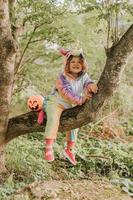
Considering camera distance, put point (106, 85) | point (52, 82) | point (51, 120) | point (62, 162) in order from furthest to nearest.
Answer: point (52, 82) < point (62, 162) < point (51, 120) < point (106, 85)

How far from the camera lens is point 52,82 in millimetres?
8250

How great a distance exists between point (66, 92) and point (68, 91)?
0.02m

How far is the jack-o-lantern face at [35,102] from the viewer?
4.12 meters

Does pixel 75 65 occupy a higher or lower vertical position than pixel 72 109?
higher

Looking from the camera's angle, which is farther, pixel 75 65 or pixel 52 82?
pixel 52 82

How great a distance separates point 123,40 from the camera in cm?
393

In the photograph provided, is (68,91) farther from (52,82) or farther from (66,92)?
(52,82)

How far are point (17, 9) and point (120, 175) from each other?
2.88m

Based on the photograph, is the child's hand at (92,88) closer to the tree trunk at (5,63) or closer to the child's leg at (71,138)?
the child's leg at (71,138)

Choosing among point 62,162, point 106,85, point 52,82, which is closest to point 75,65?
point 106,85

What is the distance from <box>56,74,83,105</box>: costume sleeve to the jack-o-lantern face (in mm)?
205

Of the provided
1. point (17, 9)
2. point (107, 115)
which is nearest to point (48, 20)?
point (17, 9)

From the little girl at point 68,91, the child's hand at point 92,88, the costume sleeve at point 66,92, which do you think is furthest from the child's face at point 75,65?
the child's hand at point 92,88

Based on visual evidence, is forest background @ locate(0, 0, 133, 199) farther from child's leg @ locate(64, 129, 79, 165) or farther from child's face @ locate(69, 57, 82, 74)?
child's leg @ locate(64, 129, 79, 165)
